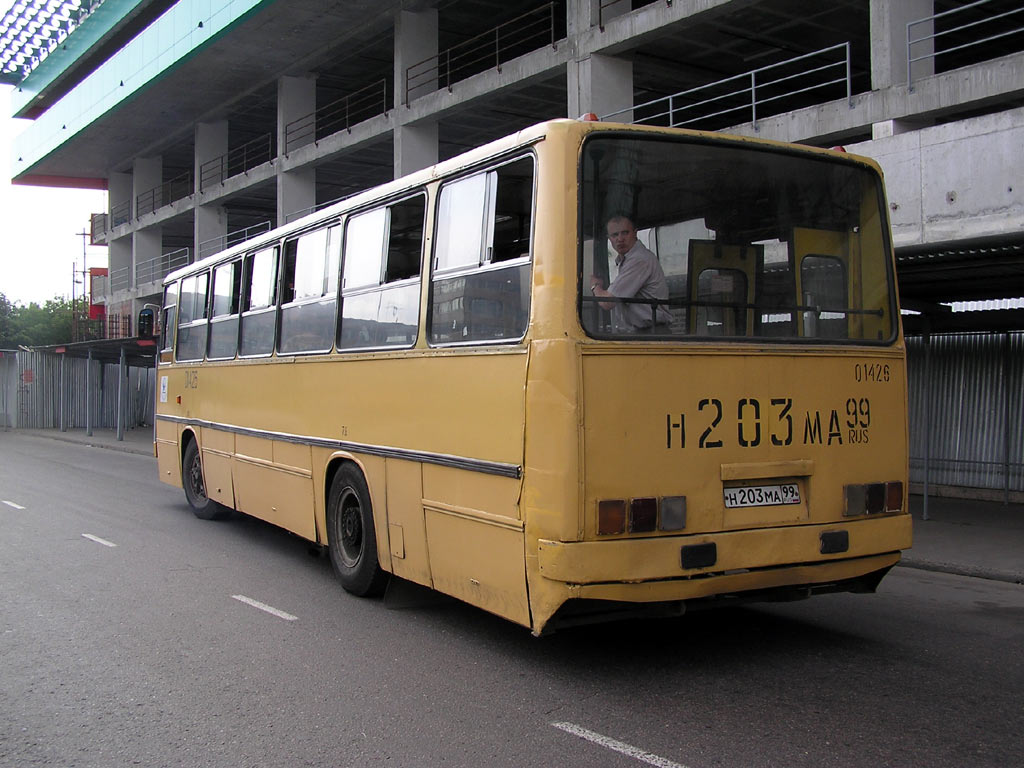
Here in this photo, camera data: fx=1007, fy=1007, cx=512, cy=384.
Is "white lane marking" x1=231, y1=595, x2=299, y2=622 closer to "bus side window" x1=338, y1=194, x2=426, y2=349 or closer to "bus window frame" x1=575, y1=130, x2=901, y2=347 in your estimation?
"bus side window" x1=338, y1=194, x2=426, y2=349

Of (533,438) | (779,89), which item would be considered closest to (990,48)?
(779,89)

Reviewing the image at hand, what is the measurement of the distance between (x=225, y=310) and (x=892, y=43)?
10294mm

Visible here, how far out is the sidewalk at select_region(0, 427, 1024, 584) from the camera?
31.2 ft

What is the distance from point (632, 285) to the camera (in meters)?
5.73

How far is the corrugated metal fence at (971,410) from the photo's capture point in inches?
533

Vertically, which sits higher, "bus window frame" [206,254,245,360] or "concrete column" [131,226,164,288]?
"concrete column" [131,226,164,288]

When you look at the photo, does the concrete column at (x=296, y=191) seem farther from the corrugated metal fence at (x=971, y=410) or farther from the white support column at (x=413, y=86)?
the corrugated metal fence at (x=971, y=410)

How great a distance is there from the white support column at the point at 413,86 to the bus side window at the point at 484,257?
749 inches

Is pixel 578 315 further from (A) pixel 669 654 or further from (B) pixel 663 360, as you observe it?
(A) pixel 669 654

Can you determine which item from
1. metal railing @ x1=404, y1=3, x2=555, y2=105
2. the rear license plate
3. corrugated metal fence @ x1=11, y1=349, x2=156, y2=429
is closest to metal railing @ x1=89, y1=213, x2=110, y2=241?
corrugated metal fence @ x1=11, y1=349, x2=156, y2=429

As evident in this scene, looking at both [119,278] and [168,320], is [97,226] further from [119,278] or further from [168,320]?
[168,320]

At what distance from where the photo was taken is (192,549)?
1050 cm

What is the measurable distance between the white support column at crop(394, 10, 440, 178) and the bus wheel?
1793 centimetres

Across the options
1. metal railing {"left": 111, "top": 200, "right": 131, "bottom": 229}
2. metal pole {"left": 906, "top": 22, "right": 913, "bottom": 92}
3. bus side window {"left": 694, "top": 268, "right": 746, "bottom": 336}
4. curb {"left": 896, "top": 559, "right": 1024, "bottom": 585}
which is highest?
metal railing {"left": 111, "top": 200, "right": 131, "bottom": 229}
